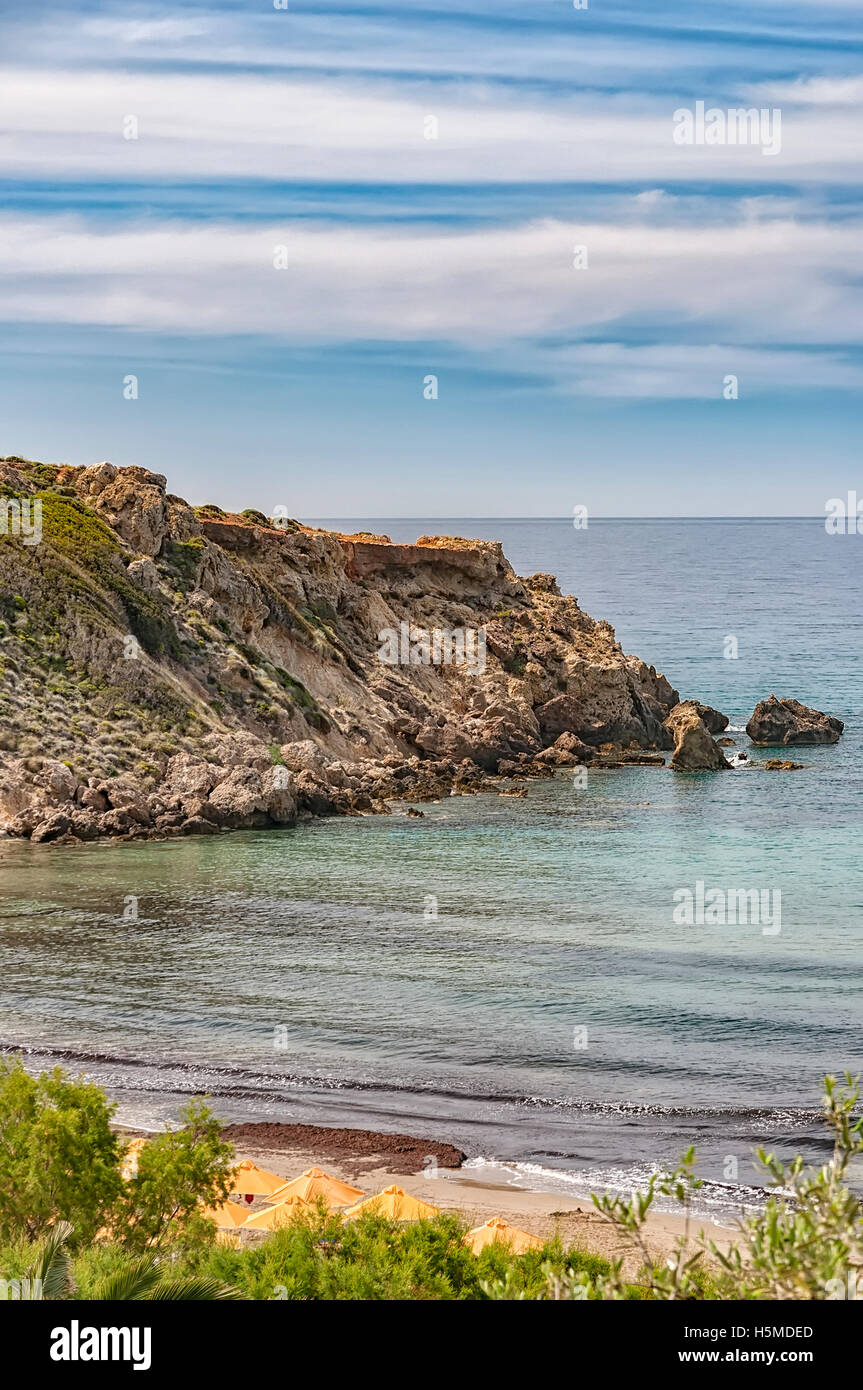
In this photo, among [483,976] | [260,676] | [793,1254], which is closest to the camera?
[793,1254]

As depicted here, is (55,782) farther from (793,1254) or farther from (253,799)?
(793,1254)

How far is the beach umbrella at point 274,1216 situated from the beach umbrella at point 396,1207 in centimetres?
80

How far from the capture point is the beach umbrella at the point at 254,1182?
22266 millimetres

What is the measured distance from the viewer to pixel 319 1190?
21922mm

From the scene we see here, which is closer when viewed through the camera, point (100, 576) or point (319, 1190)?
point (319, 1190)

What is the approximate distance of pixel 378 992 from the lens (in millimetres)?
34594

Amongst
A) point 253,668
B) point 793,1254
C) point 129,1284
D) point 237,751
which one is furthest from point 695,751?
point 793,1254

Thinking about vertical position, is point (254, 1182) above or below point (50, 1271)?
below

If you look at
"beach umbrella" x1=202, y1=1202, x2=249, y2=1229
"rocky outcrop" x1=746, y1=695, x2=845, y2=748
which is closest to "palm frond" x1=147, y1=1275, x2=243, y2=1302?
"beach umbrella" x1=202, y1=1202, x2=249, y2=1229

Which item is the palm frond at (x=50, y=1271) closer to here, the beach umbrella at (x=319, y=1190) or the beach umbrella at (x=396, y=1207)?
the beach umbrella at (x=396, y=1207)

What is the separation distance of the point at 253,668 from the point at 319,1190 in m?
45.4

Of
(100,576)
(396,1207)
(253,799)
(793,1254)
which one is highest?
(100,576)
